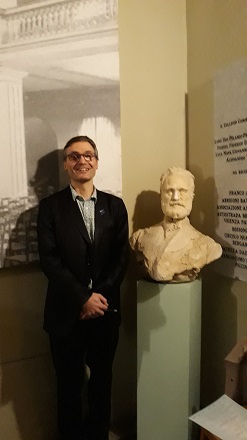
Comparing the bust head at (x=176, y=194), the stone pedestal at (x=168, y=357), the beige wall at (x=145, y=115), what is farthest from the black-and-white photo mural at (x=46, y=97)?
the stone pedestal at (x=168, y=357)

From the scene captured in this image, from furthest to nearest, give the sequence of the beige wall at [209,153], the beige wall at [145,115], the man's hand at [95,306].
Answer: the beige wall at [145,115], the beige wall at [209,153], the man's hand at [95,306]

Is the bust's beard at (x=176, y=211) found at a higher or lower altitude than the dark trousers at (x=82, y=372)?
higher

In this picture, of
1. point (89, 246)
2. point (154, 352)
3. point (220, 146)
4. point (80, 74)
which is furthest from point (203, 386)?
point (80, 74)

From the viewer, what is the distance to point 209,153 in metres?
2.25

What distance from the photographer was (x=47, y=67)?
2.03m

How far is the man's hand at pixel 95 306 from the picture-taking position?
5.62 ft

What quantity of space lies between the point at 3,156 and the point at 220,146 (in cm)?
106

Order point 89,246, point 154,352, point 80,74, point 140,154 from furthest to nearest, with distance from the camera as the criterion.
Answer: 1. point 140,154
2. point 80,74
3. point 154,352
4. point 89,246

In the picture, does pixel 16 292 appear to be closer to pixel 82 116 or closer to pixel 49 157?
pixel 49 157

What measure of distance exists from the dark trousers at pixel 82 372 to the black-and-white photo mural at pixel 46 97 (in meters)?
0.43

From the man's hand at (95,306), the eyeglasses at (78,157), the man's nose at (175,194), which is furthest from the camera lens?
the man's nose at (175,194)

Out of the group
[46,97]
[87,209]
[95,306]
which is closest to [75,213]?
[87,209]

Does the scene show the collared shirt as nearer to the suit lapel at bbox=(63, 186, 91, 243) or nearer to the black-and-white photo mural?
the suit lapel at bbox=(63, 186, 91, 243)

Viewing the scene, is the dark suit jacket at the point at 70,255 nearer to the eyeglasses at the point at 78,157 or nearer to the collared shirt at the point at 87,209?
the collared shirt at the point at 87,209
